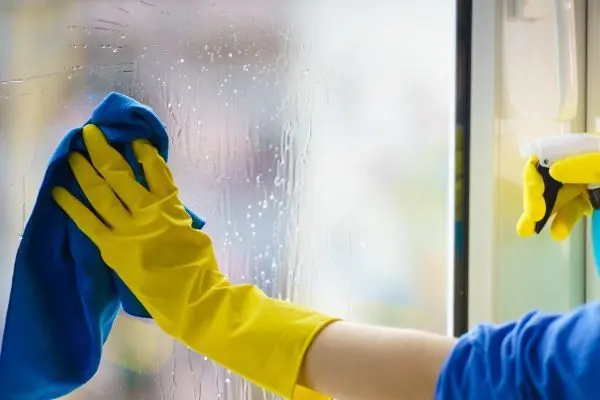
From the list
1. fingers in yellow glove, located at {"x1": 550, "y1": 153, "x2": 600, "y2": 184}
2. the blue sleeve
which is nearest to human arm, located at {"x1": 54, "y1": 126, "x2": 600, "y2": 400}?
the blue sleeve

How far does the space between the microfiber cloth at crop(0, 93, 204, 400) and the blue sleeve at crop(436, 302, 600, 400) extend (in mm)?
256

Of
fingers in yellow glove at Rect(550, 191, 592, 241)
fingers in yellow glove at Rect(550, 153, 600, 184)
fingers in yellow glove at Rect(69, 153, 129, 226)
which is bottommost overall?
fingers in yellow glove at Rect(550, 191, 592, 241)

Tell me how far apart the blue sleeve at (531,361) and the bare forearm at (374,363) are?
0.05ft

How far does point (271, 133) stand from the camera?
33.8 inches

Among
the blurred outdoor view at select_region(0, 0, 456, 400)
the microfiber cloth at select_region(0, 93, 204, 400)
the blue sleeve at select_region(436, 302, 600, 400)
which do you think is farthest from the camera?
the blurred outdoor view at select_region(0, 0, 456, 400)

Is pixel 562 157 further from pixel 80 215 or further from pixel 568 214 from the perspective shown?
pixel 80 215

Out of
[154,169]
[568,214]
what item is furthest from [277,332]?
[568,214]

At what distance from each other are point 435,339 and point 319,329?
81 millimetres

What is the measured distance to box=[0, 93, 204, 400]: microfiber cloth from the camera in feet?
1.89

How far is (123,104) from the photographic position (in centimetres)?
60

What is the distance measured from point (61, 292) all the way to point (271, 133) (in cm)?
34

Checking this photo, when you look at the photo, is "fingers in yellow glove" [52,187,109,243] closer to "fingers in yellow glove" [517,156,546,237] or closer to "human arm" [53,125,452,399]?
"human arm" [53,125,452,399]

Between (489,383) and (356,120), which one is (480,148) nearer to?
(356,120)

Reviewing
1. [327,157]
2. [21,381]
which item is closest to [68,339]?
[21,381]
